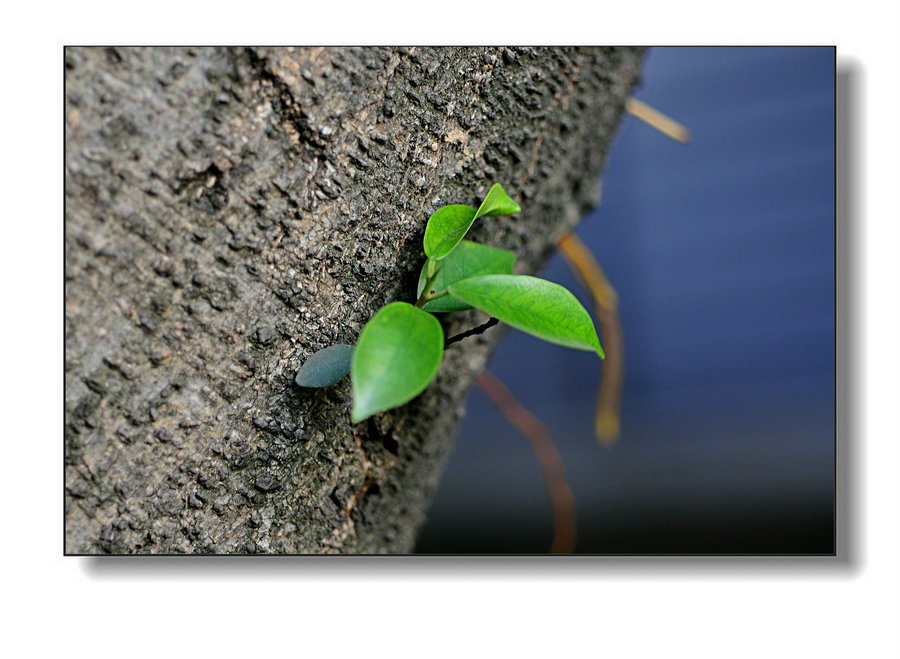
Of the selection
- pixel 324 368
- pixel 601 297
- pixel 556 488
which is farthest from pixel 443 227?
pixel 556 488

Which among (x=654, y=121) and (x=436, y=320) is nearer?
(x=436, y=320)

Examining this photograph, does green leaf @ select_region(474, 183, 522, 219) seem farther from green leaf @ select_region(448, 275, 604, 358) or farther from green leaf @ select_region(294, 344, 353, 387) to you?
green leaf @ select_region(294, 344, 353, 387)

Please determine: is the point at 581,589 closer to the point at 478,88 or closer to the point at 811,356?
the point at 478,88

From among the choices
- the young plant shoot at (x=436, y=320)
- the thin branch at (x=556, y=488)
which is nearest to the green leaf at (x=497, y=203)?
the young plant shoot at (x=436, y=320)

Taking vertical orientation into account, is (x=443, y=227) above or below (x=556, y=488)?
above

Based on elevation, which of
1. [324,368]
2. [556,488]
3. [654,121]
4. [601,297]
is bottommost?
[556,488]

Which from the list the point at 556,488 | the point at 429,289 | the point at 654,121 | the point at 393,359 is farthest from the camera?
the point at 556,488

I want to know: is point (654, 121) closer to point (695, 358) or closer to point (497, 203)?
point (497, 203)
